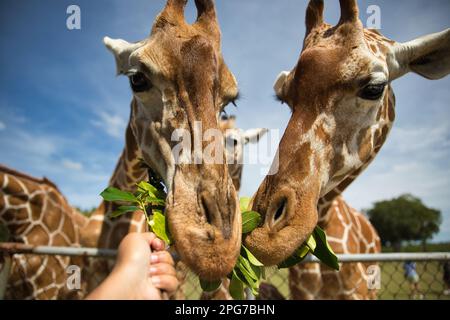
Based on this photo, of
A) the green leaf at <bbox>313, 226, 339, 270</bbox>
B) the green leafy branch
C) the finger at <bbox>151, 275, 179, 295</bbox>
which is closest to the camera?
the finger at <bbox>151, 275, 179, 295</bbox>

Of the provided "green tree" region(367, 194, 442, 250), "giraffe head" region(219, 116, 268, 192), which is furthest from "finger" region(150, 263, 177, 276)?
"green tree" region(367, 194, 442, 250)

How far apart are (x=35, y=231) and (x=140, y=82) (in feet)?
12.3

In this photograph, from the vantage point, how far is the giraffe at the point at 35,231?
4797 mm

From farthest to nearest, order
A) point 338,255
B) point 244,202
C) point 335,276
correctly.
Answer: point 335,276 → point 338,255 → point 244,202

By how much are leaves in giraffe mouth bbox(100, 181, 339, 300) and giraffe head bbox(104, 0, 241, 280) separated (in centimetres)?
8

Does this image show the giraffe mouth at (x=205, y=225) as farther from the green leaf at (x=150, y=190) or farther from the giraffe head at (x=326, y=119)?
the giraffe head at (x=326, y=119)

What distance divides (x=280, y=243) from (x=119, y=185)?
2.52 metres

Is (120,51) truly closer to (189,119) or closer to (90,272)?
(189,119)

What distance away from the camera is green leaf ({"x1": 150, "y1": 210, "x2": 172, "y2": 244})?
163 cm

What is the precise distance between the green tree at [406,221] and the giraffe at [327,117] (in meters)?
49.9

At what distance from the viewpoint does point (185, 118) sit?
2201 mm

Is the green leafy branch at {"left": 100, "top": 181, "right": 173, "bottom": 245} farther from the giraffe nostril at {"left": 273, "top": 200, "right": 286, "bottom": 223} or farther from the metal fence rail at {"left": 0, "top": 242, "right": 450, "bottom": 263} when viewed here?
the metal fence rail at {"left": 0, "top": 242, "right": 450, "bottom": 263}

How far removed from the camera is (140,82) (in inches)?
99.6

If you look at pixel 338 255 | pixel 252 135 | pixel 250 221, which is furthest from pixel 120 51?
pixel 252 135
